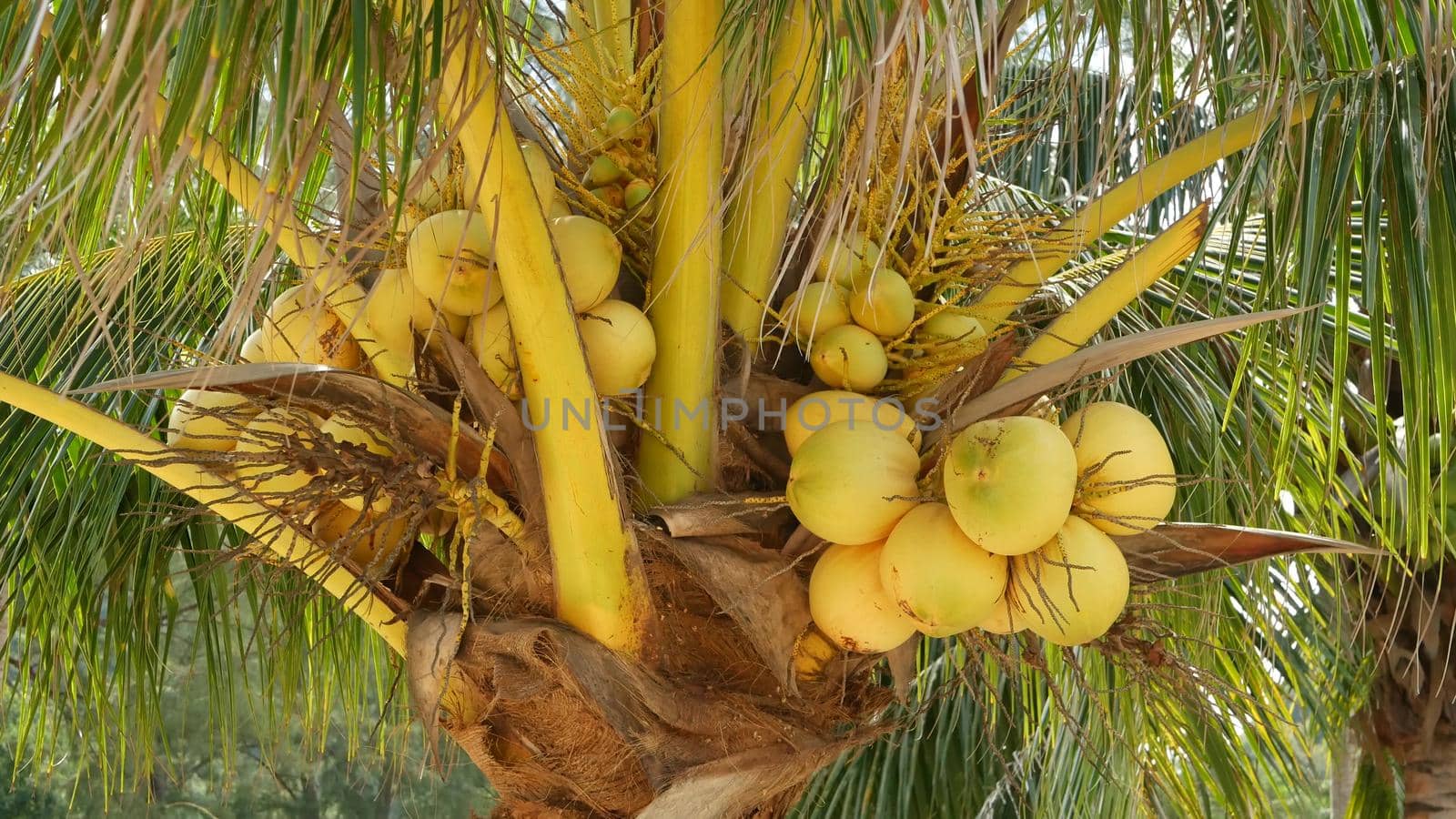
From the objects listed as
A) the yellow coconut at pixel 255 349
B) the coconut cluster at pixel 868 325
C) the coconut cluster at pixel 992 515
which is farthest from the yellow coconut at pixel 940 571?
the yellow coconut at pixel 255 349

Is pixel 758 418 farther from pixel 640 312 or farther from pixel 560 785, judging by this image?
pixel 560 785

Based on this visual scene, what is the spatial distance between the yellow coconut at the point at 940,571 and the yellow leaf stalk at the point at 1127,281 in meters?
0.29

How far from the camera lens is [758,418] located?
1.69 metres

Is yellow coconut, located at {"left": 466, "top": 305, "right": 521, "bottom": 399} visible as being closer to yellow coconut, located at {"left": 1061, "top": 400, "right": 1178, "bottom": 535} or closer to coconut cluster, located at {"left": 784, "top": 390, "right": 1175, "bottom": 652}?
coconut cluster, located at {"left": 784, "top": 390, "right": 1175, "bottom": 652}

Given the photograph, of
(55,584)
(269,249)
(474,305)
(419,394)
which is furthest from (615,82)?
(55,584)

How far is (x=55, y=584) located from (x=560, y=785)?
3.43 ft

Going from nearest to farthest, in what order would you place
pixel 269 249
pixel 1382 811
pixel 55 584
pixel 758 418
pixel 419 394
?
1. pixel 269 249
2. pixel 419 394
3. pixel 758 418
4. pixel 55 584
5. pixel 1382 811

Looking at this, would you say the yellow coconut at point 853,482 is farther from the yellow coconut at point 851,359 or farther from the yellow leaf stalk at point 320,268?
the yellow leaf stalk at point 320,268

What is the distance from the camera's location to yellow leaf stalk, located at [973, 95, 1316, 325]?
1632 mm

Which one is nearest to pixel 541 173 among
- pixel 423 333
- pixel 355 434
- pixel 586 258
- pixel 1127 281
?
pixel 586 258

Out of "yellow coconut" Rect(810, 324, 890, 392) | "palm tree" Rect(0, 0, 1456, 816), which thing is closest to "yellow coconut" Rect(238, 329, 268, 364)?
"palm tree" Rect(0, 0, 1456, 816)

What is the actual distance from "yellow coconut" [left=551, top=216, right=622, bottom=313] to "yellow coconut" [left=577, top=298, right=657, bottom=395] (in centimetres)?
Answer: 2

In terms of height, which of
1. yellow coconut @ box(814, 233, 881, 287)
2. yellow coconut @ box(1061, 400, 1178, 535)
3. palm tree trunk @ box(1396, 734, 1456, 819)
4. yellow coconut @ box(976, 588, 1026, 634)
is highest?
yellow coconut @ box(814, 233, 881, 287)

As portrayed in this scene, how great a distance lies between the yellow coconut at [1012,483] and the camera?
4.28 ft
